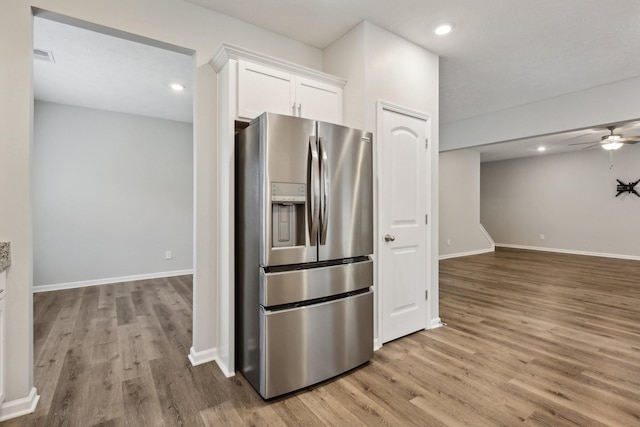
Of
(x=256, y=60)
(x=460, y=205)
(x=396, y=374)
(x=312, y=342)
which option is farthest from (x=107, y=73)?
(x=460, y=205)

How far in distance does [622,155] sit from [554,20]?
22.7 feet

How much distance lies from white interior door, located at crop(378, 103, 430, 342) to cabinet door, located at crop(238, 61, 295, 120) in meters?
0.84

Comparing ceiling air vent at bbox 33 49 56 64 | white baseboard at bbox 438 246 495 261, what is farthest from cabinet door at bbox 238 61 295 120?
white baseboard at bbox 438 246 495 261

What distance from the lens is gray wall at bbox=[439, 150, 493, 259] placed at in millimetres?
7297

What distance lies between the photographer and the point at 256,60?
7.63 ft

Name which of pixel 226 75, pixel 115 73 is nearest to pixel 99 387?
pixel 226 75

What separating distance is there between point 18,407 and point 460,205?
316 inches

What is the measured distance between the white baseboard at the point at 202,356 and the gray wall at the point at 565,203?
9.34m

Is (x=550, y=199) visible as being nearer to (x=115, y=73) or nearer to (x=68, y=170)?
(x=115, y=73)

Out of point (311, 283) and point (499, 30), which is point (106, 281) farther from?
point (499, 30)

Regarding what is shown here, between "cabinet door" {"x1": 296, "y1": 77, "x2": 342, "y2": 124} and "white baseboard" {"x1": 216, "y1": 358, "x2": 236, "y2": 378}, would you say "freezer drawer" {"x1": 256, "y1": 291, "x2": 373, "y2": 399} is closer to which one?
"white baseboard" {"x1": 216, "y1": 358, "x2": 236, "y2": 378}

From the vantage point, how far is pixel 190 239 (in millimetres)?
5609

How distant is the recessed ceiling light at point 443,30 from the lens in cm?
269

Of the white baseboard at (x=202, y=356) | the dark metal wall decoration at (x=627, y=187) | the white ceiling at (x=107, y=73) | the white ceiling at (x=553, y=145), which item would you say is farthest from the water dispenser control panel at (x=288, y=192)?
the dark metal wall decoration at (x=627, y=187)
